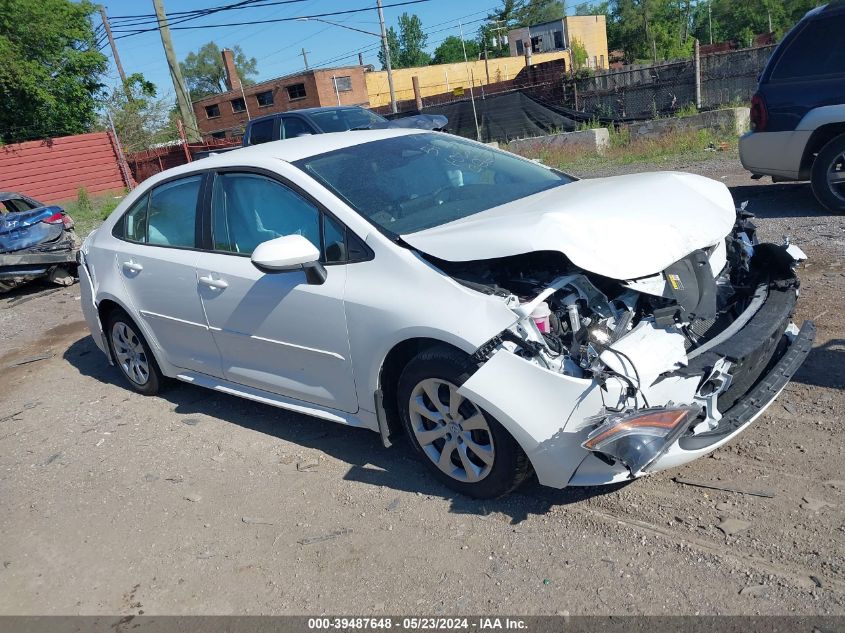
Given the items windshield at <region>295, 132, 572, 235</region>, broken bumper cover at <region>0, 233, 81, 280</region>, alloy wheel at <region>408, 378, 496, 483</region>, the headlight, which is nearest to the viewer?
the headlight

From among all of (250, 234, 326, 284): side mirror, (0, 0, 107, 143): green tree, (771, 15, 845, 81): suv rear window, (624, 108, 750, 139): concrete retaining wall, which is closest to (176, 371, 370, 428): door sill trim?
(250, 234, 326, 284): side mirror

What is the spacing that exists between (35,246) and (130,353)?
6.56 meters

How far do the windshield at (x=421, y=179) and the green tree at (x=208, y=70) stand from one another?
101 metres

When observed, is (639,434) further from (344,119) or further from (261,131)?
(261,131)

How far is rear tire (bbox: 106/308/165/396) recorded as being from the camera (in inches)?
209

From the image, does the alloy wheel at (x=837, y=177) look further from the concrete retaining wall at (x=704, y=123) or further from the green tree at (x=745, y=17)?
the green tree at (x=745, y=17)

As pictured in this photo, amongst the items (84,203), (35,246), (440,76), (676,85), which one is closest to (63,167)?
(84,203)

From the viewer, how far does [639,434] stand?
8.81ft

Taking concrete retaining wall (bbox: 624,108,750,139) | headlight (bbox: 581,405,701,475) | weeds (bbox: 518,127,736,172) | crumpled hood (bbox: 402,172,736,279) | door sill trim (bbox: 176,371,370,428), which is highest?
crumpled hood (bbox: 402,172,736,279)

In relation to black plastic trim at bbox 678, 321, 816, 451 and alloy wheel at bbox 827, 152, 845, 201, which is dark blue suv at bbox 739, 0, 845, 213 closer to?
alloy wheel at bbox 827, 152, 845, 201

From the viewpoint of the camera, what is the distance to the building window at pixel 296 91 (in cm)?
5392

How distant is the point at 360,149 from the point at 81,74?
32.5 m

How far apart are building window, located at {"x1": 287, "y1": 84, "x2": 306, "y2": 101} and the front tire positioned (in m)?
54.0

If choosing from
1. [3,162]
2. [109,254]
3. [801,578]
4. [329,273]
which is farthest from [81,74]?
[801,578]
